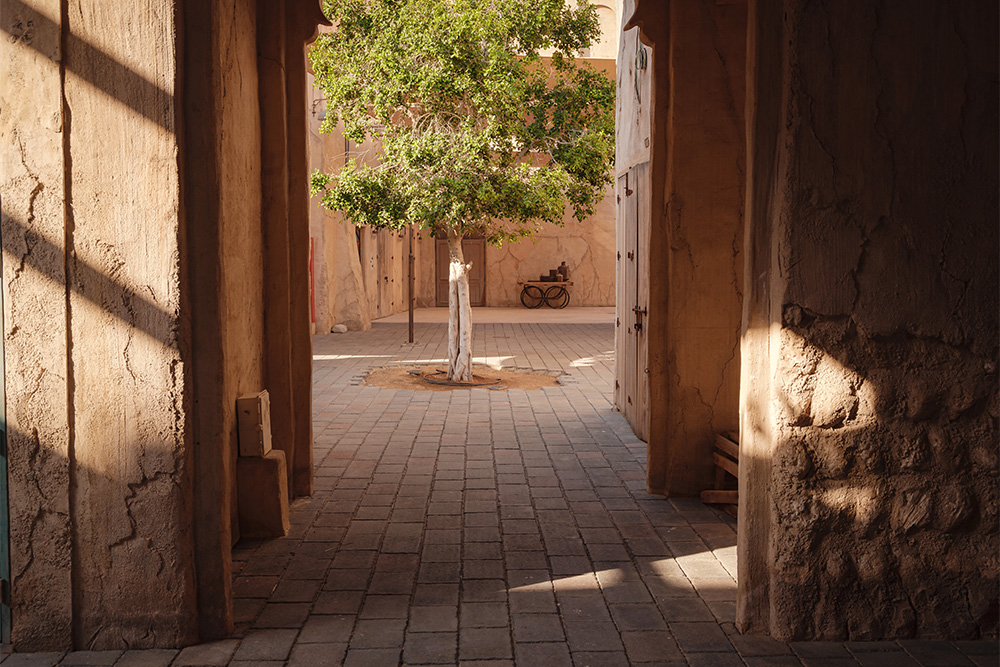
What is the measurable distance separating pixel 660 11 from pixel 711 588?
3.50m

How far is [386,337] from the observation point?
1678 centimetres

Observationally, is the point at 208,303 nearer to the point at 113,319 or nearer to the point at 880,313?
the point at 113,319

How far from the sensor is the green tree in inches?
339

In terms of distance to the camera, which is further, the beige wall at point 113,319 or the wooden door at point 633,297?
the wooden door at point 633,297

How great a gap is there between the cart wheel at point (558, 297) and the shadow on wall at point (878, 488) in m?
23.4

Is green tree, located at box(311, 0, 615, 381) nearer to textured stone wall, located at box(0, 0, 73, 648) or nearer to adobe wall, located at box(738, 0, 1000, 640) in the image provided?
adobe wall, located at box(738, 0, 1000, 640)

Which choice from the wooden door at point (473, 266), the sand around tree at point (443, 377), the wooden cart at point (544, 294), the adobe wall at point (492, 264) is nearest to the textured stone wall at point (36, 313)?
the sand around tree at point (443, 377)

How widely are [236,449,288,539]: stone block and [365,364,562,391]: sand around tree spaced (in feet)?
18.2

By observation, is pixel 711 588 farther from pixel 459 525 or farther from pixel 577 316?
pixel 577 316

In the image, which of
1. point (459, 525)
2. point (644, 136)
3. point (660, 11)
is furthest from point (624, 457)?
point (660, 11)

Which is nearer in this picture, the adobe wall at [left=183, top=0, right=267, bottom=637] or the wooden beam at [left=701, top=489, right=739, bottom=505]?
the adobe wall at [left=183, top=0, right=267, bottom=637]

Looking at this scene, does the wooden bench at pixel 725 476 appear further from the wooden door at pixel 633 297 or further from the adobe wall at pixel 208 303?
the adobe wall at pixel 208 303

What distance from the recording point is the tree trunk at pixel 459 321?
10328 millimetres

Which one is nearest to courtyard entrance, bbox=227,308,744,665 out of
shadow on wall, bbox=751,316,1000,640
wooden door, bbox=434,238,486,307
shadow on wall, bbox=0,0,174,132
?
shadow on wall, bbox=751,316,1000,640
